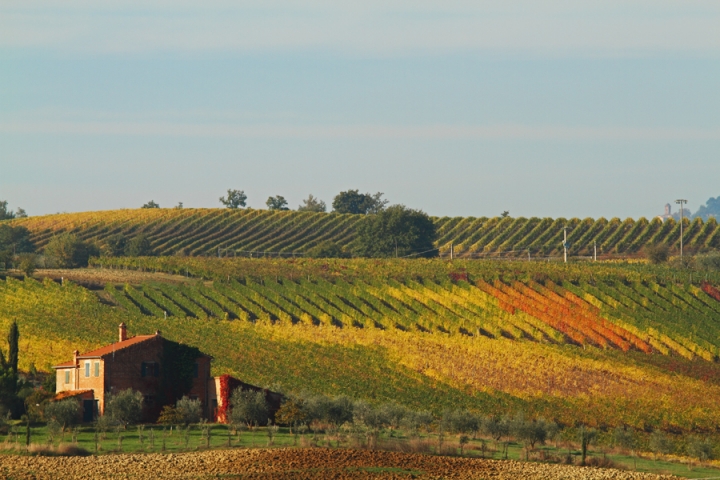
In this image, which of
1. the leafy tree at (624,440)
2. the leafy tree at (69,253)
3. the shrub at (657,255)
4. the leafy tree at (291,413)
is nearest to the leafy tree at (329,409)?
the leafy tree at (291,413)

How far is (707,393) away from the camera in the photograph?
85875 millimetres

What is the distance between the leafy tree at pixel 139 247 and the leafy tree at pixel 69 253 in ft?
28.3

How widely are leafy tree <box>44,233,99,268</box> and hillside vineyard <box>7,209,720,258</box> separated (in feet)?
40.6

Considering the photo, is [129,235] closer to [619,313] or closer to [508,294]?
[508,294]

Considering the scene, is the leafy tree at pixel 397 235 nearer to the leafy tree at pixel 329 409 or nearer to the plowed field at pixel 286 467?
the leafy tree at pixel 329 409

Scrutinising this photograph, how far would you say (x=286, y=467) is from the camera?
5397 cm

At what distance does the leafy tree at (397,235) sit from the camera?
155m

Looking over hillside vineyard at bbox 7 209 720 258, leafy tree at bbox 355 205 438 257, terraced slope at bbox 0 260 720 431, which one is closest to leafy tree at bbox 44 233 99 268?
hillside vineyard at bbox 7 209 720 258

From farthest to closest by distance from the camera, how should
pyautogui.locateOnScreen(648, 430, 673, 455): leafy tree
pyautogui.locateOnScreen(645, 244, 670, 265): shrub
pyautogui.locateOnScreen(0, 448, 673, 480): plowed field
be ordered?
pyautogui.locateOnScreen(645, 244, 670, 265): shrub < pyautogui.locateOnScreen(648, 430, 673, 455): leafy tree < pyautogui.locateOnScreen(0, 448, 673, 480): plowed field

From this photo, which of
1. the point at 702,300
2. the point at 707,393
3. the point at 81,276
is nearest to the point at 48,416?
the point at 707,393

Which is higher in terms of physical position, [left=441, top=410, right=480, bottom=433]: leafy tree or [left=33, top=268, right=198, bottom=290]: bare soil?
[left=33, top=268, right=198, bottom=290]: bare soil

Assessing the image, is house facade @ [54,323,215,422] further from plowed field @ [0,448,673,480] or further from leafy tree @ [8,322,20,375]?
plowed field @ [0,448,673,480]

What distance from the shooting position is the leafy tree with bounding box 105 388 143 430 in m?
66.2

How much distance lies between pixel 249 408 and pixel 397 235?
90161mm
